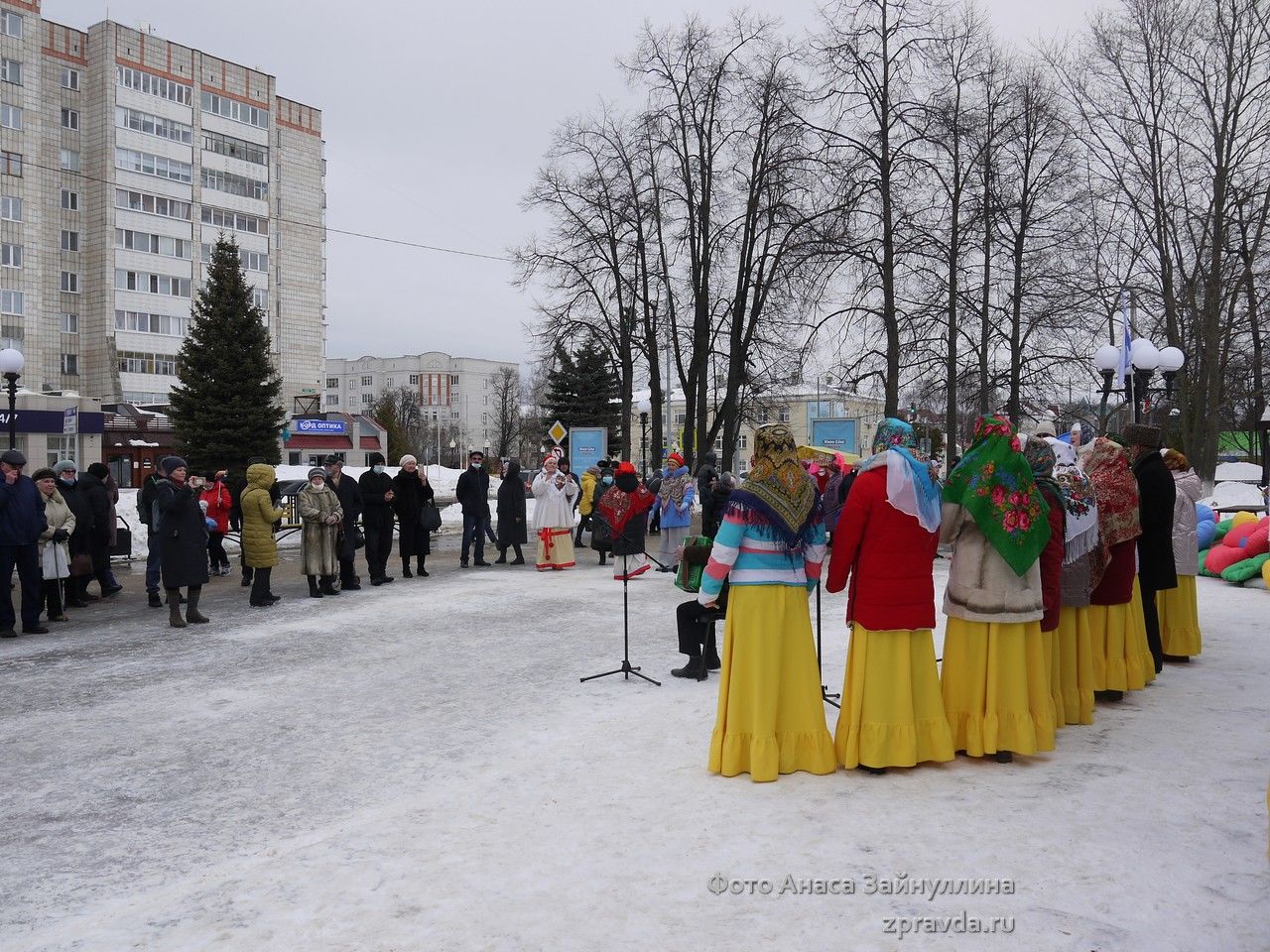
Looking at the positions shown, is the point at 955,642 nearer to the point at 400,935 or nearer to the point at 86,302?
the point at 400,935

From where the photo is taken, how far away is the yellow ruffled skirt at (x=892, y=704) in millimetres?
5332

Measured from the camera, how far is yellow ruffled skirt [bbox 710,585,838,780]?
530cm

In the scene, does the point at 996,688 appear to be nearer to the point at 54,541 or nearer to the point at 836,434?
the point at 54,541

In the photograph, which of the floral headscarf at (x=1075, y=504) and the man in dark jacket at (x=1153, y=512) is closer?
the floral headscarf at (x=1075, y=504)

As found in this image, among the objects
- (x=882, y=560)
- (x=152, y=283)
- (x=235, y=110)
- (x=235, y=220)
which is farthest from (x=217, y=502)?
(x=235, y=110)

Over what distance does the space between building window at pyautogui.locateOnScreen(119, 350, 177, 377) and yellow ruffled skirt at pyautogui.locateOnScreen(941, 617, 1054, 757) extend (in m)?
57.6

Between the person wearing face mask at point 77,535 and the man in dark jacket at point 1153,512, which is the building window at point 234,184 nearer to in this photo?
the person wearing face mask at point 77,535

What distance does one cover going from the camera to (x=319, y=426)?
202 feet

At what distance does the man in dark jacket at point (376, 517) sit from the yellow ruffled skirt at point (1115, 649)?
10.0 metres

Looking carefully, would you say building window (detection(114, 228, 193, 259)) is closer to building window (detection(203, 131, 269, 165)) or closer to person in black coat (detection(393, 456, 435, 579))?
building window (detection(203, 131, 269, 165))

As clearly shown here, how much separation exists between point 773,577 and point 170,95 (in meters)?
63.1

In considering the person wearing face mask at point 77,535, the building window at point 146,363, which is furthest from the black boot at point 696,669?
the building window at point 146,363

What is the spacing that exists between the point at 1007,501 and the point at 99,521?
1149 cm

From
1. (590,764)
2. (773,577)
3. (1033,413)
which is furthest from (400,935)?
(1033,413)
